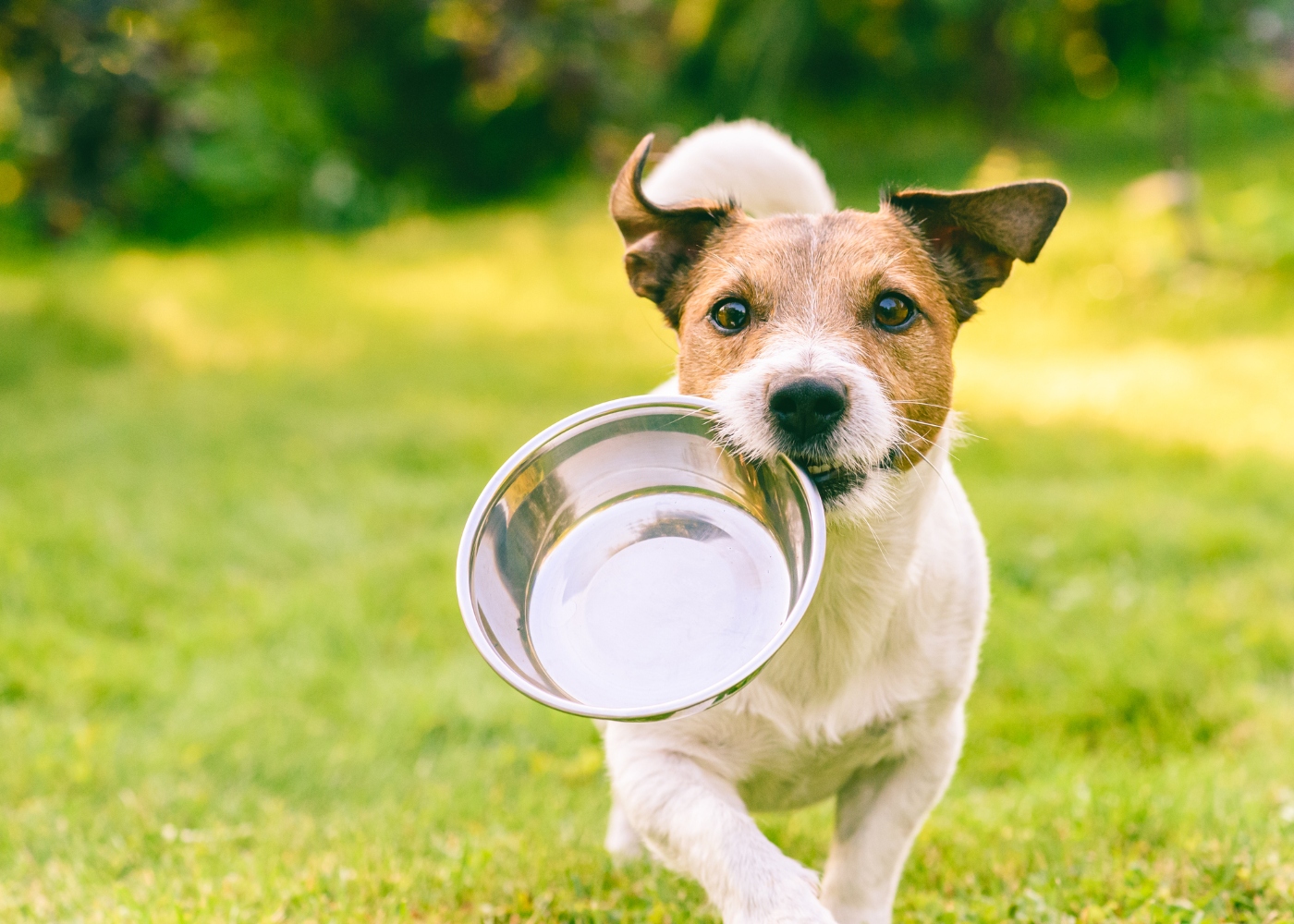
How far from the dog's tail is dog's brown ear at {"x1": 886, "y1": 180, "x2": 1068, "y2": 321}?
2.21 ft

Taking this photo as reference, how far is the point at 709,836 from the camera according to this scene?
8.36ft

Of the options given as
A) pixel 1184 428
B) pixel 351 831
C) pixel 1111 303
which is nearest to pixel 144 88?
pixel 351 831

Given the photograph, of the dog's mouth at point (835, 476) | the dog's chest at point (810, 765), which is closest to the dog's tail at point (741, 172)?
the dog's mouth at point (835, 476)

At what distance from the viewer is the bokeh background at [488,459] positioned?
11.3ft

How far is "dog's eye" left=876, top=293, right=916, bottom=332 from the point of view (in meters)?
2.88

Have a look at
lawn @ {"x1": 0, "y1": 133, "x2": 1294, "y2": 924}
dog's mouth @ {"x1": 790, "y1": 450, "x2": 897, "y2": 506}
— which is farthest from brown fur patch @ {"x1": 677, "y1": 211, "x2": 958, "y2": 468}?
lawn @ {"x1": 0, "y1": 133, "x2": 1294, "y2": 924}

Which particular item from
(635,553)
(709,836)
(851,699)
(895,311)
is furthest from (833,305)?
(709,836)

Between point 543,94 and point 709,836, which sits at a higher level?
point 543,94

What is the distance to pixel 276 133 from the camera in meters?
14.4

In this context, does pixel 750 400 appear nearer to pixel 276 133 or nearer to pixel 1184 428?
pixel 1184 428

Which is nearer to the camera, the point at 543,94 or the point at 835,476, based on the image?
the point at 835,476

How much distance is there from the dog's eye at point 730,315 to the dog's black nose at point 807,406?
0.41m

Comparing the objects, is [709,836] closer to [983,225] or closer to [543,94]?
[983,225]

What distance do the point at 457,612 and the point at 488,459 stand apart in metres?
1.93
